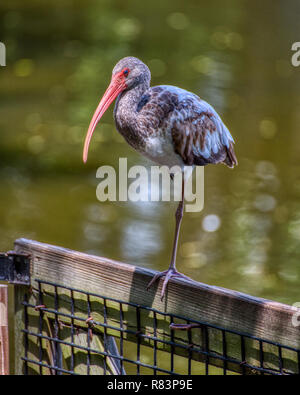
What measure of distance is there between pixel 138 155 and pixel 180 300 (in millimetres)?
6014

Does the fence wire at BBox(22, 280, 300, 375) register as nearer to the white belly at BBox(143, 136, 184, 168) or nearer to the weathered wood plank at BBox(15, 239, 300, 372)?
the weathered wood plank at BBox(15, 239, 300, 372)

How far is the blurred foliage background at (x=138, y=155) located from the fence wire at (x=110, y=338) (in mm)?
3186

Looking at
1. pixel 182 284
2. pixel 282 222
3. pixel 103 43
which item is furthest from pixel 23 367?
pixel 103 43

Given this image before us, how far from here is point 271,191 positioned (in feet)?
27.4

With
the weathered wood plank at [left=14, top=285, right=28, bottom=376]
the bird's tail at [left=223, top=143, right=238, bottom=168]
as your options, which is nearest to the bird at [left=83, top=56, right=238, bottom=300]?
the bird's tail at [left=223, top=143, right=238, bottom=168]

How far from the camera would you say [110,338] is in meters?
3.42

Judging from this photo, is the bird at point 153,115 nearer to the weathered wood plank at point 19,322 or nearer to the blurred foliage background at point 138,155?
the weathered wood plank at point 19,322

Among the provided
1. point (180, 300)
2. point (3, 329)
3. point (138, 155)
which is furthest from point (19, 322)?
point (138, 155)

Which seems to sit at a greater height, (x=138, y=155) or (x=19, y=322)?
(x=138, y=155)

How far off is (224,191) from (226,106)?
97.7 inches

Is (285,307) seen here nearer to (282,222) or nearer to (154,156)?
(154,156)

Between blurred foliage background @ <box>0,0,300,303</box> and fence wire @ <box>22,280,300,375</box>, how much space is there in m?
3.19

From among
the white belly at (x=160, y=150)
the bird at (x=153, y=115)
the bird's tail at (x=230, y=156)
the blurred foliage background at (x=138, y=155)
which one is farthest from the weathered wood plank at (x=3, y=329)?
the blurred foliage background at (x=138, y=155)

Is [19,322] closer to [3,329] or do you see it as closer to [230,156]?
[3,329]
